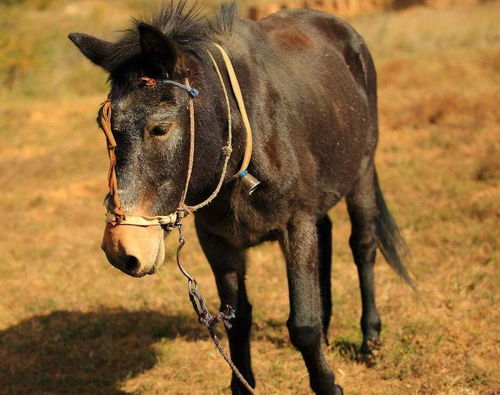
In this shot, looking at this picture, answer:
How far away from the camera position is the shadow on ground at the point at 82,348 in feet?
15.8

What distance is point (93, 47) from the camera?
10.4 feet

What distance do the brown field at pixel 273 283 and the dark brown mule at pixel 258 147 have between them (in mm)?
483

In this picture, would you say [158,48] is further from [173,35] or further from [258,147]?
[258,147]

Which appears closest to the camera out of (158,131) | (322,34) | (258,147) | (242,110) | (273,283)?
(158,131)

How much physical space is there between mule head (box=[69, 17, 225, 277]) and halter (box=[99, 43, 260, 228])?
0.02 meters

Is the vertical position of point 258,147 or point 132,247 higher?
point 258,147

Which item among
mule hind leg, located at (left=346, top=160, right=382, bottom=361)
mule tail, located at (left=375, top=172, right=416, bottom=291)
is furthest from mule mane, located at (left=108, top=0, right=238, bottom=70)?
mule tail, located at (left=375, top=172, right=416, bottom=291)

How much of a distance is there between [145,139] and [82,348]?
296 cm

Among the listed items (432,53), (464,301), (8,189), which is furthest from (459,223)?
(432,53)

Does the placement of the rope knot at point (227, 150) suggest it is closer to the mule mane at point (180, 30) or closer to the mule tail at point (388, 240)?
the mule mane at point (180, 30)

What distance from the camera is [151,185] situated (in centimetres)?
293

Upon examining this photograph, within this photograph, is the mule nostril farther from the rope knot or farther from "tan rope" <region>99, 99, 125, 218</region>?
the rope knot

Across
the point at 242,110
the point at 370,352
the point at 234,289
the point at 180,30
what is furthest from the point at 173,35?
the point at 370,352

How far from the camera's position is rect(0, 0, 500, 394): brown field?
4707 millimetres
